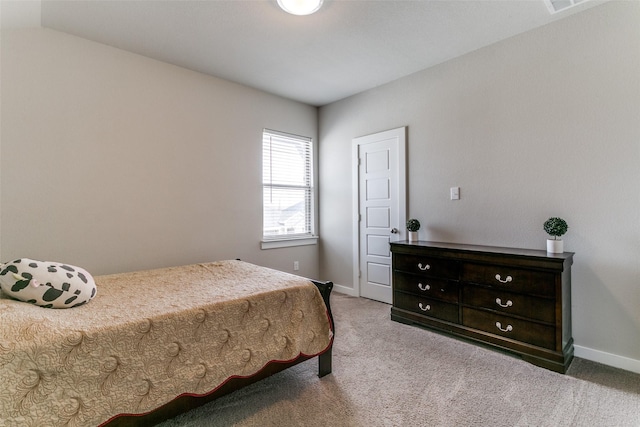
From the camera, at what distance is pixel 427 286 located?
2.93m

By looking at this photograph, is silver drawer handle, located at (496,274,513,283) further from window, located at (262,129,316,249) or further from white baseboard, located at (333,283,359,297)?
window, located at (262,129,316,249)

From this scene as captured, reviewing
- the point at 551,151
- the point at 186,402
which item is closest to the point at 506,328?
the point at 551,151

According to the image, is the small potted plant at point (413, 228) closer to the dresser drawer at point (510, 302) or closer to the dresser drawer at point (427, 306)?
the dresser drawer at point (427, 306)

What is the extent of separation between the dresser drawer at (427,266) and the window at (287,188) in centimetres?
160

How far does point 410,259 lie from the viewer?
3.07 m

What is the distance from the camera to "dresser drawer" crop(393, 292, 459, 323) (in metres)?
2.78

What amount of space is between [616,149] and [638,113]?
262 millimetres

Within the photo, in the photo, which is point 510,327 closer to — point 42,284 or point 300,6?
point 300,6

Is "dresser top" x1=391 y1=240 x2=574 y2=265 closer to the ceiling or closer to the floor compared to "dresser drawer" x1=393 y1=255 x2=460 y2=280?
closer to the ceiling

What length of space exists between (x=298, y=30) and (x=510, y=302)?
9.13 ft

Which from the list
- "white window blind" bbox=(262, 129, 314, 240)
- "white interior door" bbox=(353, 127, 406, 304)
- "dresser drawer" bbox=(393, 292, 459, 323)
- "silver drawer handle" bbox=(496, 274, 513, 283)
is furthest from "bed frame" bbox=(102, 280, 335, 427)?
"white window blind" bbox=(262, 129, 314, 240)

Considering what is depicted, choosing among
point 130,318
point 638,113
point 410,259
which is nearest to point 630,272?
point 638,113

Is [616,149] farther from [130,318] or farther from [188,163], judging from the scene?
[188,163]

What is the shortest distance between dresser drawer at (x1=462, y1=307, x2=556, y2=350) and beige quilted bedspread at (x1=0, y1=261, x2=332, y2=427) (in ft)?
4.42
